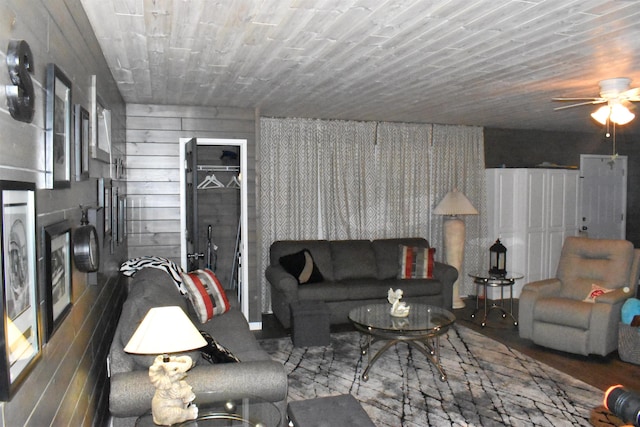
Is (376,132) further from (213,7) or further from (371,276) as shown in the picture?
(213,7)

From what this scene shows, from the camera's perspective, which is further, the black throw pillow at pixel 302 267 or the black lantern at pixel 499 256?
the black lantern at pixel 499 256

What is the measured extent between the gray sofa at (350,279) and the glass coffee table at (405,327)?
964 mm

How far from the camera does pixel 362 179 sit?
21.8 ft

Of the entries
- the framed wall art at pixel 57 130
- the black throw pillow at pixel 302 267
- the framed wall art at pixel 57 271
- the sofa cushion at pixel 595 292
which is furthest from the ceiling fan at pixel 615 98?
the framed wall art at pixel 57 271

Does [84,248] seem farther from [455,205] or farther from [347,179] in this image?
[455,205]

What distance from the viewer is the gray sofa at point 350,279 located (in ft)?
18.3

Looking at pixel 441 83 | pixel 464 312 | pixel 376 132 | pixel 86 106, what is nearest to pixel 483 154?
pixel 376 132

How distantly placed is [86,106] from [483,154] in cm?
575

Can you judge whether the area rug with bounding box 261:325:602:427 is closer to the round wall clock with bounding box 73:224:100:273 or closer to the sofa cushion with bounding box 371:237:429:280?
the sofa cushion with bounding box 371:237:429:280

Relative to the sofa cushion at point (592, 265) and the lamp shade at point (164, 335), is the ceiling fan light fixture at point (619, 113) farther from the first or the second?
the lamp shade at point (164, 335)

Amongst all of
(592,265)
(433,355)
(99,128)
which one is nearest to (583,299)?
(592,265)

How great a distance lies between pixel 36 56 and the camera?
1.59m

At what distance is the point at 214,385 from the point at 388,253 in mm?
4030

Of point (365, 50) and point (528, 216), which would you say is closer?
point (365, 50)
